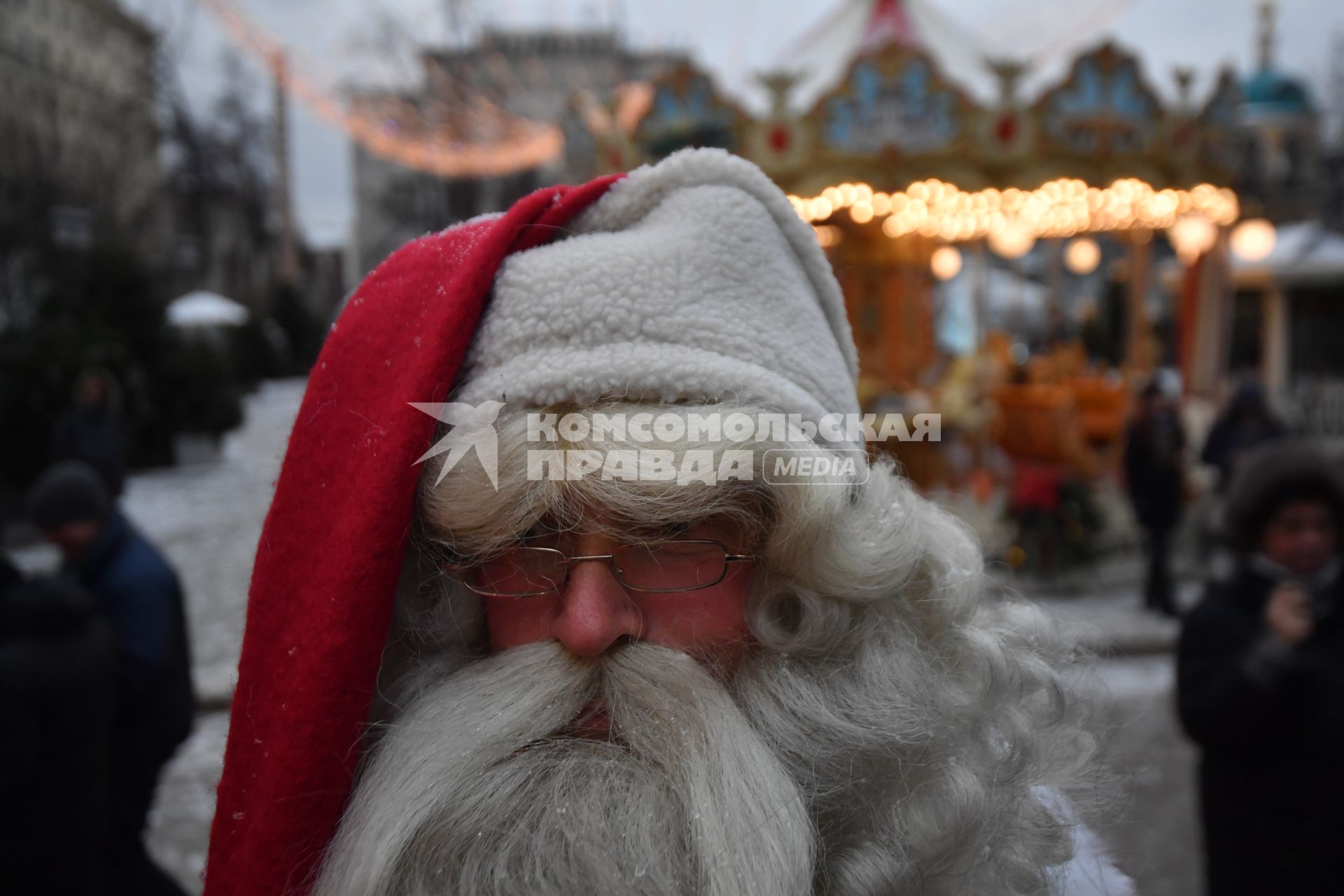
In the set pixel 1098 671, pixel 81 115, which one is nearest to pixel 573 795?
pixel 1098 671

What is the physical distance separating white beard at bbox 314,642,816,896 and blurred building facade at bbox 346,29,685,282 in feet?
25.4

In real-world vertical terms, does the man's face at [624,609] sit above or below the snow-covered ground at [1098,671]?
above

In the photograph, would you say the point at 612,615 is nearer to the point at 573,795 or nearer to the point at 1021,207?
the point at 573,795

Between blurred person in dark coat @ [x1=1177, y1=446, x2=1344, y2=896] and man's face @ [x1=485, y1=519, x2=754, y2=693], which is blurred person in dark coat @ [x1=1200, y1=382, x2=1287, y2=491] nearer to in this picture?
blurred person in dark coat @ [x1=1177, y1=446, x2=1344, y2=896]

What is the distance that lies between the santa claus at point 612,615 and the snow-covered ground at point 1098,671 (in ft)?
0.74

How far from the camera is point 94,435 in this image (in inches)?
289

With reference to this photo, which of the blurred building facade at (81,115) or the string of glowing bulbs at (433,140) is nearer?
the string of glowing bulbs at (433,140)

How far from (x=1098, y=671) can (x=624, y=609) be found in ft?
2.23

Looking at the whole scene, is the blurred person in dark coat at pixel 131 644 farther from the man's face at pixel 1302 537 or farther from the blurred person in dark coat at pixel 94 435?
the blurred person in dark coat at pixel 94 435

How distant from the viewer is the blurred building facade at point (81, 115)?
14.5 m

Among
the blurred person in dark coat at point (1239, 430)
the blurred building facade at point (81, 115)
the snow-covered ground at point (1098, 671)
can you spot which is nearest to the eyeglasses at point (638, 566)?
the snow-covered ground at point (1098, 671)

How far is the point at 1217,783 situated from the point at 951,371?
840 centimetres

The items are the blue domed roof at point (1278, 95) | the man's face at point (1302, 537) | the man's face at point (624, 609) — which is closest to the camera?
the man's face at point (624, 609)

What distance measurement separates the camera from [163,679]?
110 inches
